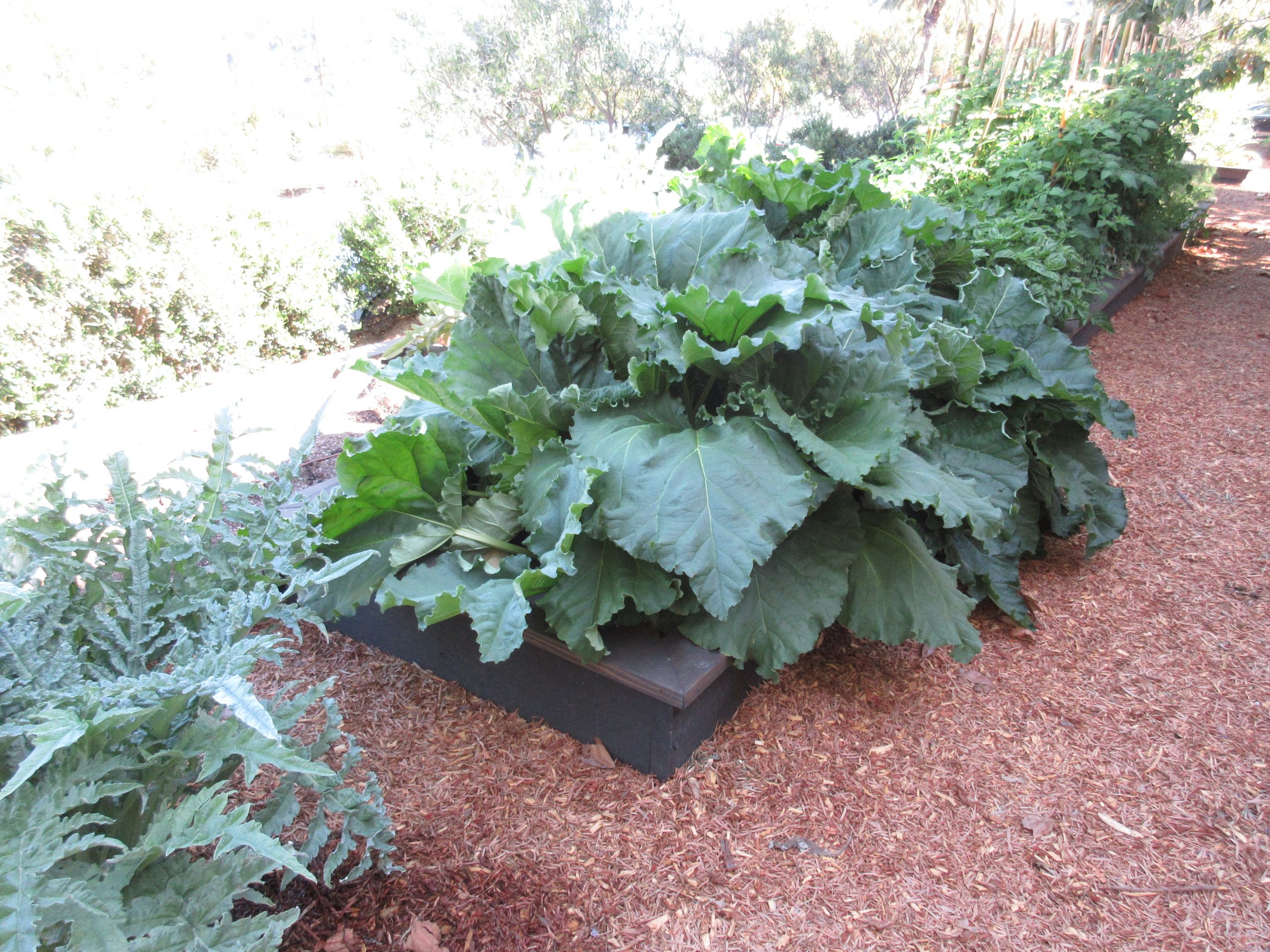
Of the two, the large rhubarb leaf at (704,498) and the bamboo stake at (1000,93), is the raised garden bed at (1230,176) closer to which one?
the bamboo stake at (1000,93)

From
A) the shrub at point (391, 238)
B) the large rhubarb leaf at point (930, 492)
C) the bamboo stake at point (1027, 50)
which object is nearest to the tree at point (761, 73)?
the bamboo stake at point (1027, 50)

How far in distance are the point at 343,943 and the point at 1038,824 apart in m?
1.78

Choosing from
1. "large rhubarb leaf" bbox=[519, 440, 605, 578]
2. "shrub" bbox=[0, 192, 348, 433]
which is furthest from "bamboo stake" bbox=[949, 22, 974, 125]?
"large rhubarb leaf" bbox=[519, 440, 605, 578]

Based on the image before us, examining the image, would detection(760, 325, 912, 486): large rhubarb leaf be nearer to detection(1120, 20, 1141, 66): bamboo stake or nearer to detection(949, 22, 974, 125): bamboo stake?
detection(949, 22, 974, 125): bamboo stake

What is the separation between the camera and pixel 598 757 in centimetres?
211

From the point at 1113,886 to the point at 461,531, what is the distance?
77.7 inches

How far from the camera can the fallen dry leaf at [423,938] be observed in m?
1.59

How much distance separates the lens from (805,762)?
2123 mm

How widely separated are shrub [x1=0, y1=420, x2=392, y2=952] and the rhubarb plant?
0.29 m

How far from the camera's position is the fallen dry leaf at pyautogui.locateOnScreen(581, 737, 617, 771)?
2100mm

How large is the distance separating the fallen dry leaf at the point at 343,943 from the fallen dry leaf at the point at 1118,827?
1.93 meters

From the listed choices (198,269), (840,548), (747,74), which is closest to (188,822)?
(840,548)

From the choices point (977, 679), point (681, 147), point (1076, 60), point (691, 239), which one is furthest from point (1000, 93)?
point (681, 147)

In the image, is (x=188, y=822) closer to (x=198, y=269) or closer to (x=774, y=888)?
(x=774, y=888)
